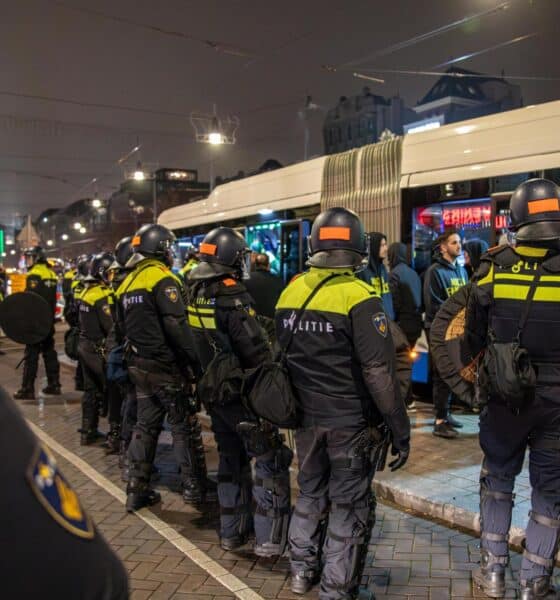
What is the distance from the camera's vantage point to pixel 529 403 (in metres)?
3.35

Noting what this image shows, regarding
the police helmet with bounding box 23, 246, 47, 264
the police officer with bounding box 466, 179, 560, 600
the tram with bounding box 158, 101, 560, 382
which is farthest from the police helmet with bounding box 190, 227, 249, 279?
the police helmet with bounding box 23, 246, 47, 264

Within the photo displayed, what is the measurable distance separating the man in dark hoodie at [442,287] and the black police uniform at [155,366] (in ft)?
9.09

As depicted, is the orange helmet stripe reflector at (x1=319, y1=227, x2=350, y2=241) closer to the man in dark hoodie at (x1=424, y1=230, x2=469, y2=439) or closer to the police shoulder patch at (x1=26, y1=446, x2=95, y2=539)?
the police shoulder patch at (x1=26, y1=446, x2=95, y2=539)

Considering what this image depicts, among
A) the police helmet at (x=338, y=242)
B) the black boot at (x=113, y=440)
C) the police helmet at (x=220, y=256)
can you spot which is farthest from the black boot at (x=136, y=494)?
the police helmet at (x=338, y=242)

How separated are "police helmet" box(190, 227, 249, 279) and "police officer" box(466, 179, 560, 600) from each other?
1689 mm

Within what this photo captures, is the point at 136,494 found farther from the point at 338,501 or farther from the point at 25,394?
the point at 25,394

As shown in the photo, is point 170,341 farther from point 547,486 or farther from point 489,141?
point 489,141

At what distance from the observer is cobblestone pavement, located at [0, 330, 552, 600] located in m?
3.65

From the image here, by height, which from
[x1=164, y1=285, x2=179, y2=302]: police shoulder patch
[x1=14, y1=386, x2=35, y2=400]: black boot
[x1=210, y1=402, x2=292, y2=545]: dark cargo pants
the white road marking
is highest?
[x1=164, y1=285, x2=179, y2=302]: police shoulder patch

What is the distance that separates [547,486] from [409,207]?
492 cm

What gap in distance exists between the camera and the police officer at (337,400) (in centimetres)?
330

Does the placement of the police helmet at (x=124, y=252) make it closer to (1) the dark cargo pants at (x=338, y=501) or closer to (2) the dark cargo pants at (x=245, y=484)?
(2) the dark cargo pants at (x=245, y=484)

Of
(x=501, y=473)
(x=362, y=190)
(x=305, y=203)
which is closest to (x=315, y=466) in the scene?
(x=501, y=473)

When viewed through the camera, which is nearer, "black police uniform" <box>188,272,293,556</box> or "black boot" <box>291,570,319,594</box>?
"black boot" <box>291,570,319,594</box>
